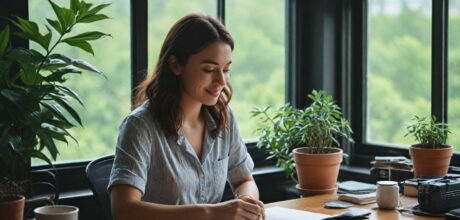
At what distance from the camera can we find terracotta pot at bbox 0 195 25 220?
213cm

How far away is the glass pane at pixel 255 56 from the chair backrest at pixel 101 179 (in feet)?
4.08

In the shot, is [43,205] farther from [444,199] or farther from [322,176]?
[444,199]

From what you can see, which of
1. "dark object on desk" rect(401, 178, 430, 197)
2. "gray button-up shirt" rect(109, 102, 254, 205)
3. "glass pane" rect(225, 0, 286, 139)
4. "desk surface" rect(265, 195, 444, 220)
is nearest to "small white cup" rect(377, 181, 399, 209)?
"desk surface" rect(265, 195, 444, 220)

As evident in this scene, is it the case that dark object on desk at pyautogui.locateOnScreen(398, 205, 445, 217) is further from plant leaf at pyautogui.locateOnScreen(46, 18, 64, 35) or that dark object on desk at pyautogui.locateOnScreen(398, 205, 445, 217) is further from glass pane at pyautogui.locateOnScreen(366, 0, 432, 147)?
plant leaf at pyautogui.locateOnScreen(46, 18, 64, 35)

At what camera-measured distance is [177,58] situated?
230 cm

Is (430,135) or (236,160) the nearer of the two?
(236,160)

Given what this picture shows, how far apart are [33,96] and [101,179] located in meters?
0.38

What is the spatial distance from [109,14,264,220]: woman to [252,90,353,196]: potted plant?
0.54 meters

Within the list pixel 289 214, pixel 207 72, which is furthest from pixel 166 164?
pixel 289 214

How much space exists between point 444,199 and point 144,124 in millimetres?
1128

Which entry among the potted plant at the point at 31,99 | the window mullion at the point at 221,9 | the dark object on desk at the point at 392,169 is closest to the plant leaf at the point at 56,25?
the potted plant at the point at 31,99

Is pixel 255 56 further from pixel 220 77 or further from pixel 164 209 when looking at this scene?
pixel 164 209

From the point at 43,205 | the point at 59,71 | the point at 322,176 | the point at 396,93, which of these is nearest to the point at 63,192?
the point at 43,205

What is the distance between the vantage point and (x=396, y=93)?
3535 millimetres
